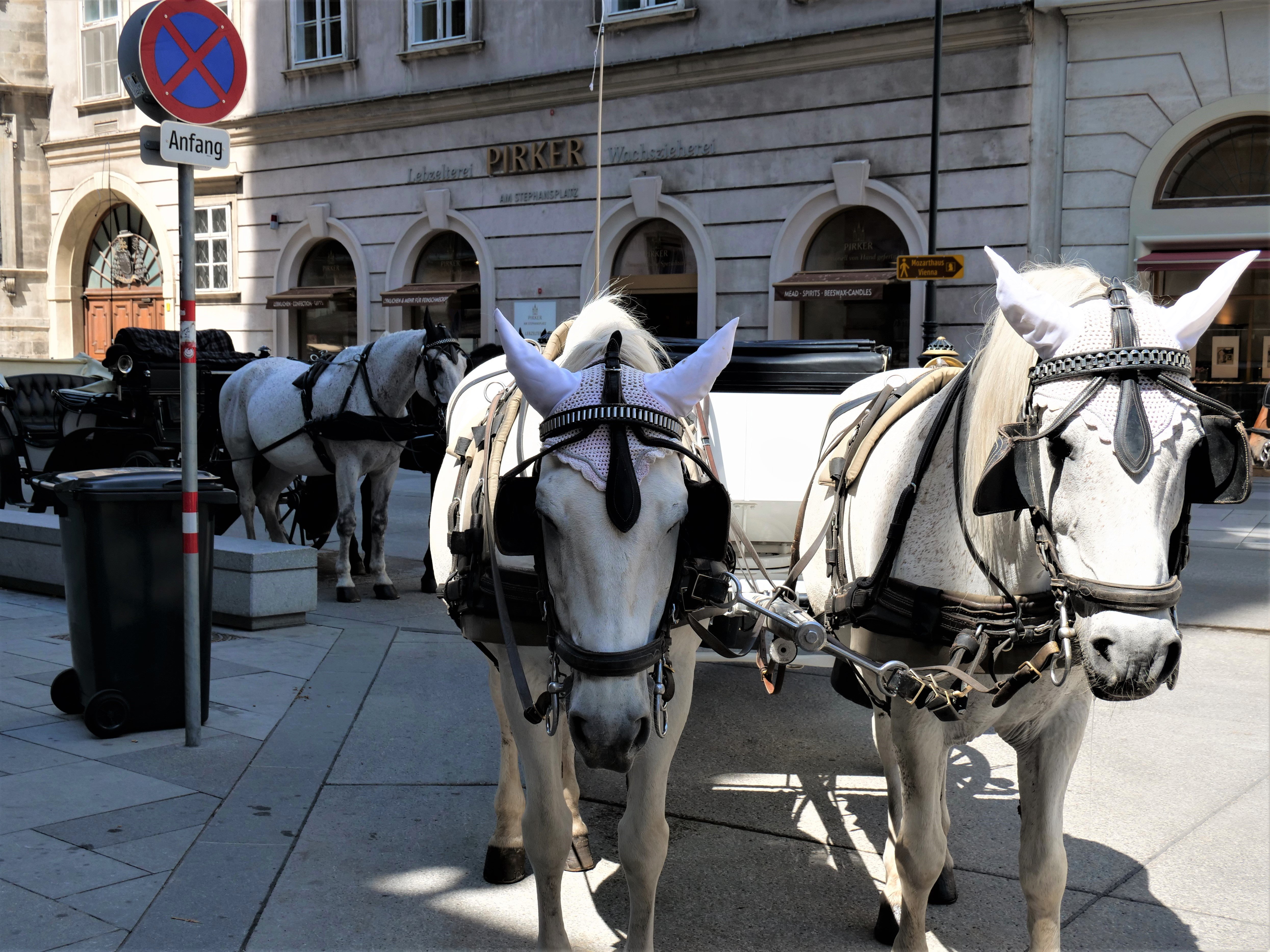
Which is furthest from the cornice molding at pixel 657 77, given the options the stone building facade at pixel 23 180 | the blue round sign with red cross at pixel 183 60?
the blue round sign with red cross at pixel 183 60

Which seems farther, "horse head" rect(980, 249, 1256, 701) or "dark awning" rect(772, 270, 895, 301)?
"dark awning" rect(772, 270, 895, 301)

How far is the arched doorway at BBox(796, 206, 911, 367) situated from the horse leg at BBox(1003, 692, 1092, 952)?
1315 cm

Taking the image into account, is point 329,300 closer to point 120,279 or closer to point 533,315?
point 533,315

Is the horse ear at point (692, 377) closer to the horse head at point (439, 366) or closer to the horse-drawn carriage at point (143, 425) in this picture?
the horse head at point (439, 366)

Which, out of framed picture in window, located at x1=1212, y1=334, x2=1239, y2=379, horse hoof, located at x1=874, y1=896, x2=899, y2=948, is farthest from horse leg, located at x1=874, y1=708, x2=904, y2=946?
framed picture in window, located at x1=1212, y1=334, x2=1239, y2=379

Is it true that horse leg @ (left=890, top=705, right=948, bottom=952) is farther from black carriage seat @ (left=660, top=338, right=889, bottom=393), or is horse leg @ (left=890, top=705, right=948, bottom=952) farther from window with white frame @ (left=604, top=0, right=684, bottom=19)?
window with white frame @ (left=604, top=0, right=684, bottom=19)

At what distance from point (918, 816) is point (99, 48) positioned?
89.0 ft

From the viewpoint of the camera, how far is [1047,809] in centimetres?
285

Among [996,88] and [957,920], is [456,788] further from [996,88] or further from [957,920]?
[996,88]

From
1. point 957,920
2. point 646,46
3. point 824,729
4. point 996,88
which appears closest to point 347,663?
point 824,729

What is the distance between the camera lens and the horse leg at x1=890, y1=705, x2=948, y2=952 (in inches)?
111

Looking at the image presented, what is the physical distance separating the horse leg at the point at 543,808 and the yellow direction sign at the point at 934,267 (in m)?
9.68

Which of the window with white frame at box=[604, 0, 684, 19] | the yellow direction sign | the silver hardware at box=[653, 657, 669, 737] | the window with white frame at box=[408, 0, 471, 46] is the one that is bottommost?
the silver hardware at box=[653, 657, 669, 737]

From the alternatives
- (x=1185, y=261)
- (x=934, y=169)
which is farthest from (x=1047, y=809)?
(x=1185, y=261)
